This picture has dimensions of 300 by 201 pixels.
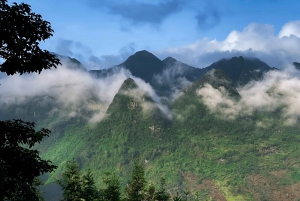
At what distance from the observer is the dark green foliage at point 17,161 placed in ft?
37.2

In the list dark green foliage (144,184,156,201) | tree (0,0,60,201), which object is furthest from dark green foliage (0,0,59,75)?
dark green foliage (144,184,156,201)

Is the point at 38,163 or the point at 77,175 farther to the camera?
the point at 77,175

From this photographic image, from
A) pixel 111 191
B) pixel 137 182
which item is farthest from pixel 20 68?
pixel 137 182

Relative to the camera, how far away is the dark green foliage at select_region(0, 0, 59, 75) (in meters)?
11.4

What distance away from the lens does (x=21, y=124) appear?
475 inches

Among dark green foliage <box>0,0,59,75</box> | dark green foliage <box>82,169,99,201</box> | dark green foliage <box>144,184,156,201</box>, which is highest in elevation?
dark green foliage <box>0,0,59,75</box>

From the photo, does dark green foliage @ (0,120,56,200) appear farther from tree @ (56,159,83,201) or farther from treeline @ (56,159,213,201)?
treeline @ (56,159,213,201)

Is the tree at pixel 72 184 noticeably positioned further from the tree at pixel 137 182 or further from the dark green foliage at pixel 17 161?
the dark green foliage at pixel 17 161

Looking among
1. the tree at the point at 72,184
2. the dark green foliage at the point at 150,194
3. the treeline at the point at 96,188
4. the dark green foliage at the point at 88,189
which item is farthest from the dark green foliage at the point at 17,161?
the dark green foliage at the point at 150,194

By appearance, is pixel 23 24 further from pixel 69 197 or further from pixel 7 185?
pixel 69 197

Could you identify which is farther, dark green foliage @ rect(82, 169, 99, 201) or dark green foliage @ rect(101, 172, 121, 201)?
dark green foliage @ rect(101, 172, 121, 201)

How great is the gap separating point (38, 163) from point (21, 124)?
5.68 feet

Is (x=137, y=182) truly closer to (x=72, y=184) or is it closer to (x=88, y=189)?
(x=88, y=189)

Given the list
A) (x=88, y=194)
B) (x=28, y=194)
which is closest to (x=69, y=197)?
(x=88, y=194)
